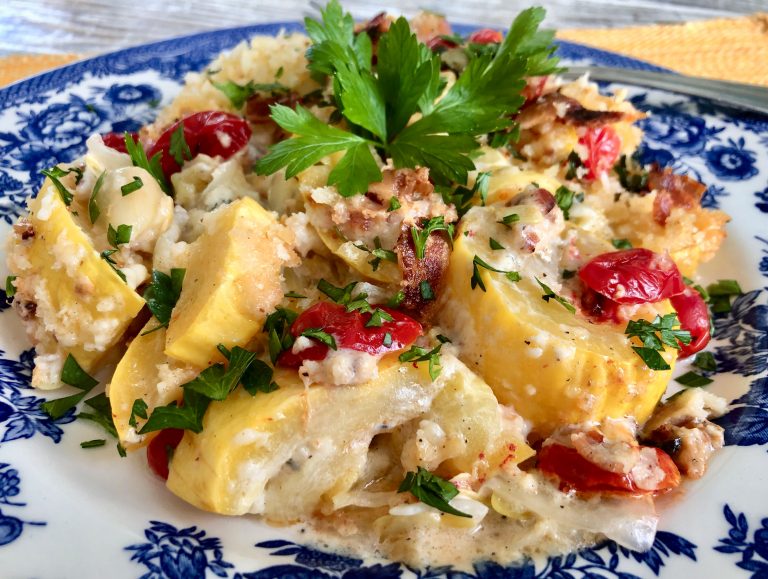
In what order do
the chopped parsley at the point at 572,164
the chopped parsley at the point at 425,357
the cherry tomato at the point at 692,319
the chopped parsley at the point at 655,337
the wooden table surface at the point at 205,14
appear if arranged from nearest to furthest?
the chopped parsley at the point at 425,357, the chopped parsley at the point at 655,337, the cherry tomato at the point at 692,319, the chopped parsley at the point at 572,164, the wooden table surface at the point at 205,14

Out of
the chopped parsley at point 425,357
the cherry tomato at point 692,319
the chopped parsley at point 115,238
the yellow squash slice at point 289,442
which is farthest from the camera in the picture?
the cherry tomato at point 692,319

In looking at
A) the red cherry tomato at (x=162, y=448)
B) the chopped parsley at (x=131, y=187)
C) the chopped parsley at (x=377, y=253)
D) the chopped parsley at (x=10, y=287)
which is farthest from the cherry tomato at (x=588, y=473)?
the chopped parsley at (x=10, y=287)

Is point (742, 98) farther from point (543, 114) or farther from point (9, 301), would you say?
point (9, 301)

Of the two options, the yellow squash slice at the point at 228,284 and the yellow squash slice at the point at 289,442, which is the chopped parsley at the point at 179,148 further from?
the yellow squash slice at the point at 289,442

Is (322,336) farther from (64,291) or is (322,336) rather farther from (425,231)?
(64,291)

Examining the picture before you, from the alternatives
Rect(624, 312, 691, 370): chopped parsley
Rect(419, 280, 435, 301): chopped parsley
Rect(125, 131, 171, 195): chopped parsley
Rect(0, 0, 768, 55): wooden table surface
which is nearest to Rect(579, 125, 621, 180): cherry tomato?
Rect(624, 312, 691, 370): chopped parsley

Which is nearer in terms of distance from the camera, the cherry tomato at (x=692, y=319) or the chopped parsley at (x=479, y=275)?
the chopped parsley at (x=479, y=275)

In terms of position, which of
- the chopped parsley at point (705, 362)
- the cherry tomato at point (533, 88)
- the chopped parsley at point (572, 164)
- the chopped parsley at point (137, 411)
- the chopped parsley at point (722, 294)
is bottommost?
the chopped parsley at point (705, 362)

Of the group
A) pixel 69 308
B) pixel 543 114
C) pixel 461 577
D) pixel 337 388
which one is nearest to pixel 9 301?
pixel 69 308

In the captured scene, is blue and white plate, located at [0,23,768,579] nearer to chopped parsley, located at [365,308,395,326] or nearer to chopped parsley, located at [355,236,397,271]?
chopped parsley, located at [365,308,395,326]
